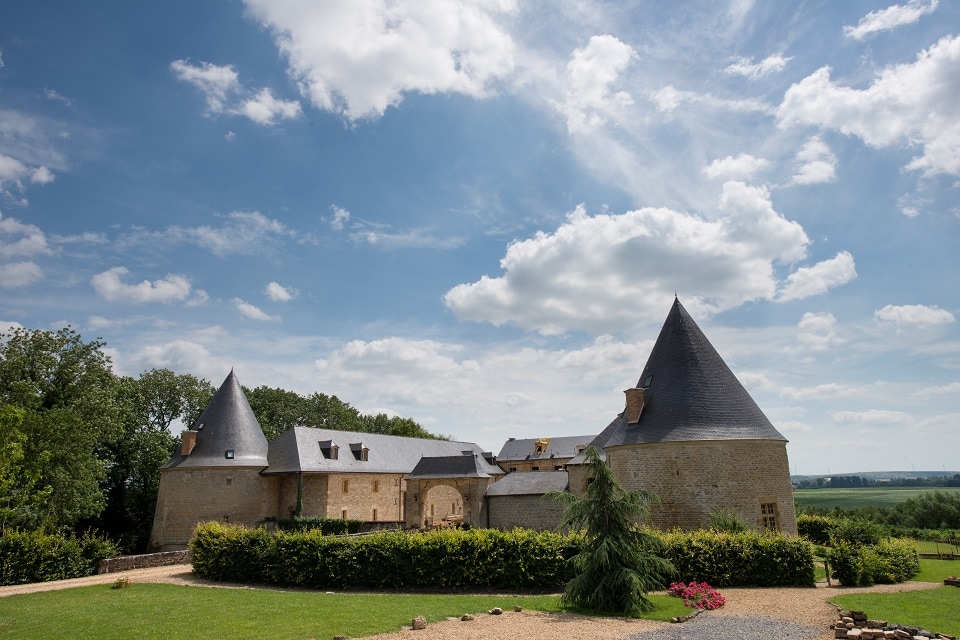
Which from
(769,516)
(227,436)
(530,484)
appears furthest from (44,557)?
(769,516)

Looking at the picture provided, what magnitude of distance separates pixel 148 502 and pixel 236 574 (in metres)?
25.3

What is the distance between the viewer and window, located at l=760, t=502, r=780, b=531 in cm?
2167

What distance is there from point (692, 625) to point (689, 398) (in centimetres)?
1266

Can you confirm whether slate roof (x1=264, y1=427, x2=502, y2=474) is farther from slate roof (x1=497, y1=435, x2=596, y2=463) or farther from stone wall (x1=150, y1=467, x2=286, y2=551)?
slate roof (x1=497, y1=435, x2=596, y2=463)

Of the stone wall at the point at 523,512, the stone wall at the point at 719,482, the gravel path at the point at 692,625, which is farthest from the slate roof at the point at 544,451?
the gravel path at the point at 692,625

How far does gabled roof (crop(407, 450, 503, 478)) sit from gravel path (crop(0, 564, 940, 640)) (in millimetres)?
18343

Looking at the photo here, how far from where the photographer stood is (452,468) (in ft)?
107

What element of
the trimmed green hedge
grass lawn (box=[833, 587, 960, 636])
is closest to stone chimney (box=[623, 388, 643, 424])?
the trimmed green hedge

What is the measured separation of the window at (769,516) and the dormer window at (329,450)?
2475 cm

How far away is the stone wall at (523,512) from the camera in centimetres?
3078

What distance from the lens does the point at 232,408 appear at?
35000 mm

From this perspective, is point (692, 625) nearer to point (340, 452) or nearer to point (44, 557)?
point (44, 557)

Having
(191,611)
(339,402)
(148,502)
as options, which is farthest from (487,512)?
(339,402)

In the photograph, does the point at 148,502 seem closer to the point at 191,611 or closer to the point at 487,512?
the point at 487,512
